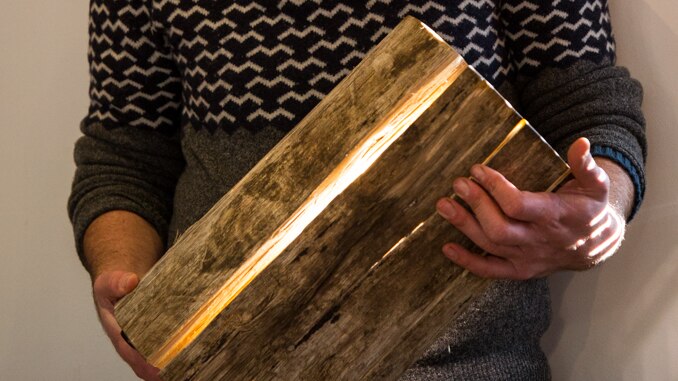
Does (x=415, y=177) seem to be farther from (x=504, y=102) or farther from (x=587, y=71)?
(x=587, y=71)

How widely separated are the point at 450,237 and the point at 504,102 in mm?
148

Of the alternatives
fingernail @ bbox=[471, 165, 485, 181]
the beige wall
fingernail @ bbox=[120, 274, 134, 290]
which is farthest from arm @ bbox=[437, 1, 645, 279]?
the beige wall

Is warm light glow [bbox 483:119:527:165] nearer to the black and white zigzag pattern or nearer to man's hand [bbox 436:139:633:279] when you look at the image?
man's hand [bbox 436:139:633:279]

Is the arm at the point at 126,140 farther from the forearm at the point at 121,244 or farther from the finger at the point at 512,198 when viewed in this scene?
the finger at the point at 512,198

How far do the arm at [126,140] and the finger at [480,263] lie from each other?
58cm

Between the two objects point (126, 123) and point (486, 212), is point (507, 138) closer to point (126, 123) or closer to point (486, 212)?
point (486, 212)

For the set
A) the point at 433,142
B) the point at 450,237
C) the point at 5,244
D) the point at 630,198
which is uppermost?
the point at 433,142

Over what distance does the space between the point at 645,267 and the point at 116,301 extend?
0.73 m

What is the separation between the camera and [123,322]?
0.92 metres

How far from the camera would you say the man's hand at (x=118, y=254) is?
3.66ft

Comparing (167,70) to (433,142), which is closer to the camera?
(433,142)

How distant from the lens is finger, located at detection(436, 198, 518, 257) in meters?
0.86

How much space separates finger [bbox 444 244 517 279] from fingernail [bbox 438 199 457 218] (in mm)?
39

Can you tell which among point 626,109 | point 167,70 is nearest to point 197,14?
point 167,70
